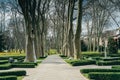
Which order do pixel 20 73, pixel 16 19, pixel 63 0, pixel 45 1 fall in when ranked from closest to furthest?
pixel 20 73 < pixel 45 1 < pixel 63 0 < pixel 16 19

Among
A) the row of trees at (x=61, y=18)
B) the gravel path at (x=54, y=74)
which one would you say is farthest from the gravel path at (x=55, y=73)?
the row of trees at (x=61, y=18)

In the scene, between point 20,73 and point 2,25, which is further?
point 2,25

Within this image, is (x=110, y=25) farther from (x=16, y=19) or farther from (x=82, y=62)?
(x=82, y=62)

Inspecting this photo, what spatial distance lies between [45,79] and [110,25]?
6841 cm

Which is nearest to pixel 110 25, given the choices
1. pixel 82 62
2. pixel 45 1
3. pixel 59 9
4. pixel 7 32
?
pixel 59 9

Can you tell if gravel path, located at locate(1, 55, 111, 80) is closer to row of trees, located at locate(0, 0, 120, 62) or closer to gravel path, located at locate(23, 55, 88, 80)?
gravel path, located at locate(23, 55, 88, 80)

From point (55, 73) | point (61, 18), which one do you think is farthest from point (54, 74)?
point (61, 18)

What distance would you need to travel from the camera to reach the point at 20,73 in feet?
74.9

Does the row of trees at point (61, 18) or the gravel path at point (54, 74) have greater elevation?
the row of trees at point (61, 18)

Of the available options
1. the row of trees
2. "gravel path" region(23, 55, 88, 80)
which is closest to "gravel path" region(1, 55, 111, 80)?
"gravel path" region(23, 55, 88, 80)

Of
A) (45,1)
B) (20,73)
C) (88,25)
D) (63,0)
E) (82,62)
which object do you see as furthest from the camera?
(88,25)

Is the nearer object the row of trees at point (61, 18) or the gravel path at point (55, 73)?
the gravel path at point (55, 73)

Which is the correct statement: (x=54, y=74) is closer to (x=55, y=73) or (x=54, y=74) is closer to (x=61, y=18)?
(x=55, y=73)

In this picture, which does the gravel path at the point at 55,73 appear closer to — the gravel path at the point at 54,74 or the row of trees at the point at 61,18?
the gravel path at the point at 54,74
